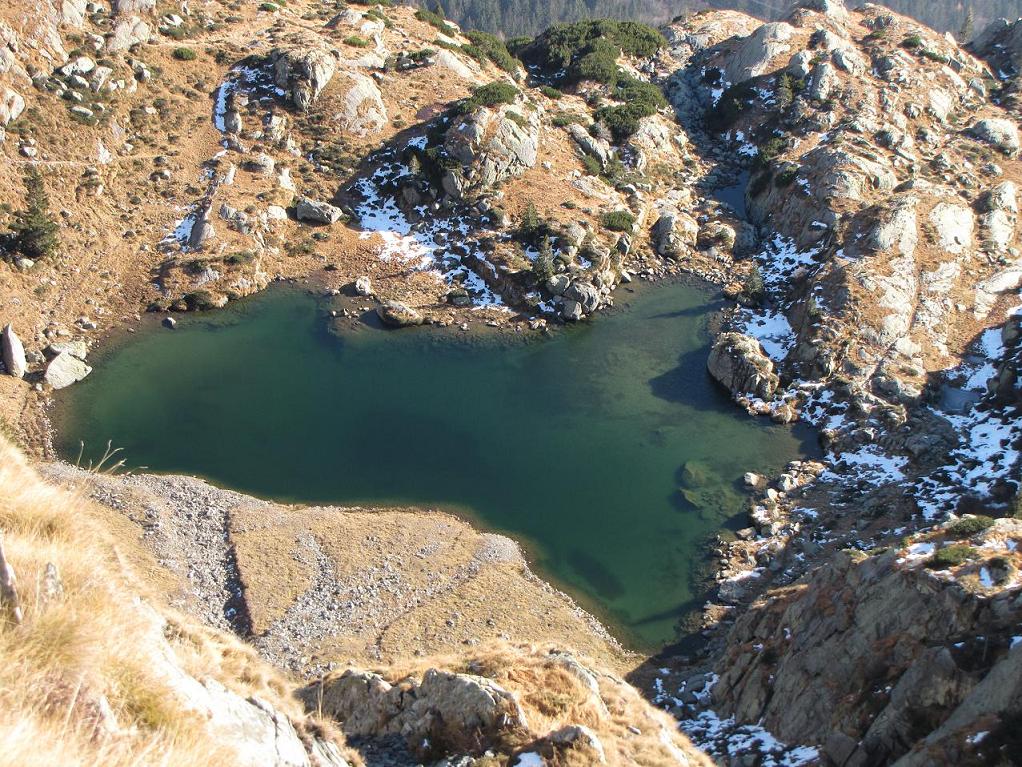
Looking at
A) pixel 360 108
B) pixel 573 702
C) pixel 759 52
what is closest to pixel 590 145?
pixel 360 108

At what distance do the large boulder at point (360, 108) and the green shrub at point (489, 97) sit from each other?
9.48 meters

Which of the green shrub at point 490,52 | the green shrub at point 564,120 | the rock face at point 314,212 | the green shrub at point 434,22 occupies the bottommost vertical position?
the rock face at point 314,212

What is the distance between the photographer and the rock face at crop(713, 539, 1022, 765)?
58.4 ft

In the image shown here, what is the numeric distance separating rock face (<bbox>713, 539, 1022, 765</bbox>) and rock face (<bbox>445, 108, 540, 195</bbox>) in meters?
49.6

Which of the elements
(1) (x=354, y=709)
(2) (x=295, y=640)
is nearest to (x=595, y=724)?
(1) (x=354, y=709)

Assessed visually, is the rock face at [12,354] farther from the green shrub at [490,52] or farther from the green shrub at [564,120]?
the green shrub at [490,52]

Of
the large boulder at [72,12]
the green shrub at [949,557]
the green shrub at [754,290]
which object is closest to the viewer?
the green shrub at [949,557]

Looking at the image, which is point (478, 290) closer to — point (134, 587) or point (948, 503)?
point (948, 503)

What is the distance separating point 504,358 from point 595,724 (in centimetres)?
3662

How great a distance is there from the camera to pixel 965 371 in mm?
49438

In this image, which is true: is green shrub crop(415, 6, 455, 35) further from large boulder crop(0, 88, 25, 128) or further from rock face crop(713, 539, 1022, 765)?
rock face crop(713, 539, 1022, 765)

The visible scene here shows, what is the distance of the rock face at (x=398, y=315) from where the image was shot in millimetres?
55594

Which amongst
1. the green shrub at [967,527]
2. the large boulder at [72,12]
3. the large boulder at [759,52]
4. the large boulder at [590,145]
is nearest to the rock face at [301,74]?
the large boulder at [72,12]

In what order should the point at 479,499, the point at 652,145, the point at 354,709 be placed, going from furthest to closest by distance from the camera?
the point at 652,145
the point at 479,499
the point at 354,709
